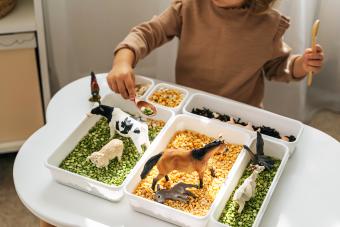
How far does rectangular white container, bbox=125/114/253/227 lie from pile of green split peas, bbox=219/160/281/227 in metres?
0.03

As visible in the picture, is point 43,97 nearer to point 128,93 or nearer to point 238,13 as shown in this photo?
point 128,93

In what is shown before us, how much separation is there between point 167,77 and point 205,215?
2.89 feet

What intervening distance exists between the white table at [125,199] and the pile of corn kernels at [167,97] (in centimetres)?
16

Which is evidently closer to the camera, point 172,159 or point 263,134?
point 172,159

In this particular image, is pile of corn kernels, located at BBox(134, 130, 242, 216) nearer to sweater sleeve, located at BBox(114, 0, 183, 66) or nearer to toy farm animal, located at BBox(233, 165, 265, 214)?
toy farm animal, located at BBox(233, 165, 265, 214)

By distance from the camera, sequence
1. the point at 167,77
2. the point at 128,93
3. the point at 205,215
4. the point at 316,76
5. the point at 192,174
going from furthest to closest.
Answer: the point at 316,76 < the point at 167,77 < the point at 128,93 < the point at 192,174 < the point at 205,215

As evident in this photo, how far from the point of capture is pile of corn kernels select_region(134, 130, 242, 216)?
911 mm

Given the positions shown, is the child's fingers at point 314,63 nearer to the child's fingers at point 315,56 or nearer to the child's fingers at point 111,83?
the child's fingers at point 315,56

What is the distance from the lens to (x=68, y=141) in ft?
3.31

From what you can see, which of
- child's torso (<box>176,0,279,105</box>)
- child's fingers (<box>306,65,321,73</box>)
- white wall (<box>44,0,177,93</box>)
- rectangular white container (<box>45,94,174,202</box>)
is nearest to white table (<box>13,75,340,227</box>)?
rectangular white container (<box>45,94,174,202</box>)

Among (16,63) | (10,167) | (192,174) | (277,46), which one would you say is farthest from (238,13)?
(10,167)

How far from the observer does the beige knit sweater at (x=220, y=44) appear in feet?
4.06

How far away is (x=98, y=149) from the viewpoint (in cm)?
102

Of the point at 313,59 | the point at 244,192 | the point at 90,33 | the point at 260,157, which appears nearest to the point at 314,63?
the point at 313,59
